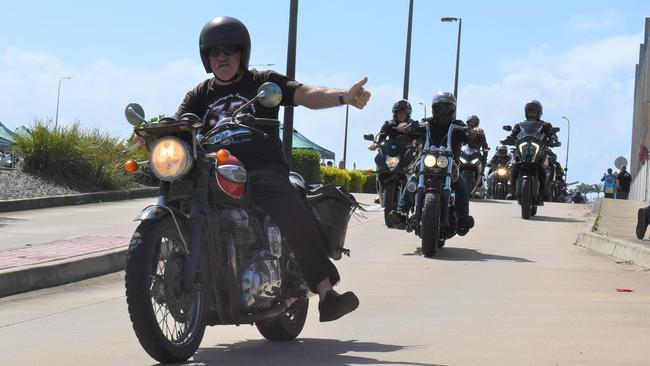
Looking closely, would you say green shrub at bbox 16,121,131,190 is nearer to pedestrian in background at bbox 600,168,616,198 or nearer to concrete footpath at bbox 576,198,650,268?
concrete footpath at bbox 576,198,650,268

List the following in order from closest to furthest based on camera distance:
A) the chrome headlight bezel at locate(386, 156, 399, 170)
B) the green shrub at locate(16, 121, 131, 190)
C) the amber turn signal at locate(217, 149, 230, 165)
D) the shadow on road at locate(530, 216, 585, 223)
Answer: the amber turn signal at locate(217, 149, 230, 165) < the chrome headlight bezel at locate(386, 156, 399, 170) < the shadow on road at locate(530, 216, 585, 223) < the green shrub at locate(16, 121, 131, 190)

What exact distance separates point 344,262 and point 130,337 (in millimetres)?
5720

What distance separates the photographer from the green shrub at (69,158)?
22125mm

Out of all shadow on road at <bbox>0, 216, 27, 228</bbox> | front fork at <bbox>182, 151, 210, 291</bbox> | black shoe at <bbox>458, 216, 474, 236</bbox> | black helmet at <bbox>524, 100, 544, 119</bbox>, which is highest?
black helmet at <bbox>524, 100, 544, 119</bbox>

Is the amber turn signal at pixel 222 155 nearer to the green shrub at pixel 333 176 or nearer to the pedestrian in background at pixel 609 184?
the green shrub at pixel 333 176

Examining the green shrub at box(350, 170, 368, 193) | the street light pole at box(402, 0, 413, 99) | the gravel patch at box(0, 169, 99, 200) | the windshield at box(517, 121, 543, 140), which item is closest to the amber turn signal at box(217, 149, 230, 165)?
the gravel patch at box(0, 169, 99, 200)

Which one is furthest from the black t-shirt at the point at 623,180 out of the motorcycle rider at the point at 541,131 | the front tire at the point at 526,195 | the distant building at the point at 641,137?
the front tire at the point at 526,195

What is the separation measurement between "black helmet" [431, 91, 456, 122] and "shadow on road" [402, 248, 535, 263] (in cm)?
150

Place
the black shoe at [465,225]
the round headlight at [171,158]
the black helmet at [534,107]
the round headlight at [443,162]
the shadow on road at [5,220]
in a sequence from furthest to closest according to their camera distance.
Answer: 1. the black helmet at [534,107]
2. the shadow on road at [5,220]
3. the black shoe at [465,225]
4. the round headlight at [443,162]
5. the round headlight at [171,158]

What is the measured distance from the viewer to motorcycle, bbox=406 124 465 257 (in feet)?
43.3

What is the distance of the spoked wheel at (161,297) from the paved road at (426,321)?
262mm

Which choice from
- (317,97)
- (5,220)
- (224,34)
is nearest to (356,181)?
(5,220)

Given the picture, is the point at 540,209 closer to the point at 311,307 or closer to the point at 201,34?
the point at 311,307

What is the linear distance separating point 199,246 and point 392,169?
1105 cm
